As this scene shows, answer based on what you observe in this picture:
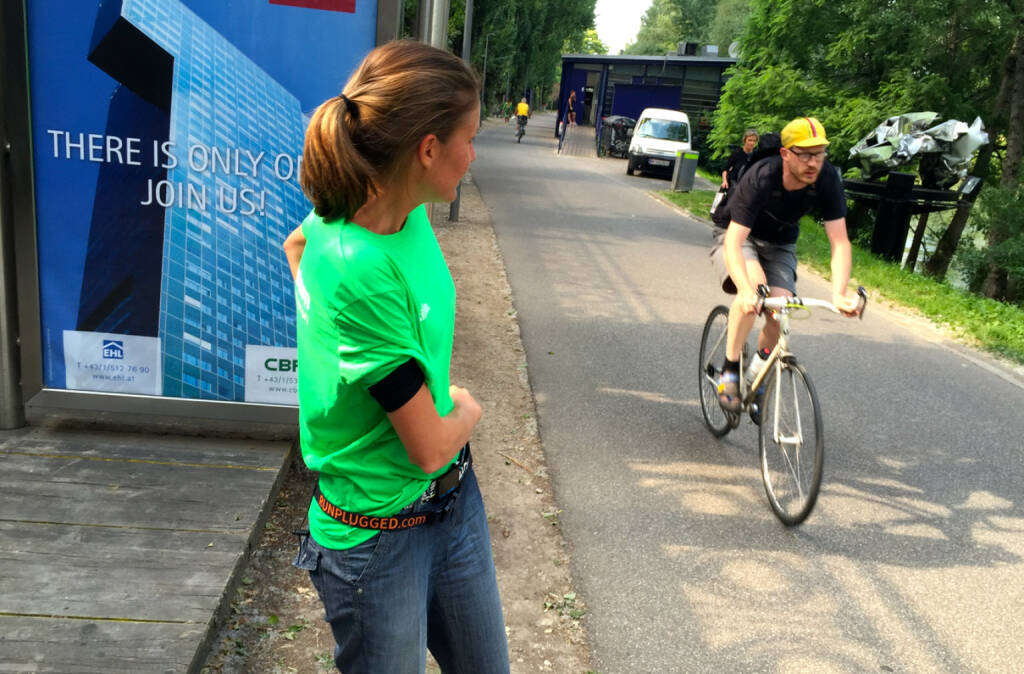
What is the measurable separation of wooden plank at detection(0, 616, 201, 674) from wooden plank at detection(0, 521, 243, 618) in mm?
51

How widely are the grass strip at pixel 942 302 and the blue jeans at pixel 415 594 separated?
742 centimetres

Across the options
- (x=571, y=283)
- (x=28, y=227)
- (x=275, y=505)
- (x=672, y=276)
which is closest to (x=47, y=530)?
(x=275, y=505)

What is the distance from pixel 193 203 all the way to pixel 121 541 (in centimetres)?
152

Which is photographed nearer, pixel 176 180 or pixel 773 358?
pixel 176 180

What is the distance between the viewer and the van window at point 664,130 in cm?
2773

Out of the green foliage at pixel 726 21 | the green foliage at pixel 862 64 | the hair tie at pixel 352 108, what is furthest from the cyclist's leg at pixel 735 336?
the green foliage at pixel 726 21

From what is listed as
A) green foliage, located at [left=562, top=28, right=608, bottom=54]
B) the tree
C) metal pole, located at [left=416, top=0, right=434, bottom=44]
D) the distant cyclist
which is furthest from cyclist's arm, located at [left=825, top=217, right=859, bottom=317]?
green foliage, located at [left=562, top=28, right=608, bottom=54]

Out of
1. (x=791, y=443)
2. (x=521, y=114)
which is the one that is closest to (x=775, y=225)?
(x=791, y=443)

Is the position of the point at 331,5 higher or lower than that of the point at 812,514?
higher

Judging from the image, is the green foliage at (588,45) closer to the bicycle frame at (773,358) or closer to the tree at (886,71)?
the tree at (886,71)

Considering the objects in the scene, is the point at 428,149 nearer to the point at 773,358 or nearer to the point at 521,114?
the point at 773,358

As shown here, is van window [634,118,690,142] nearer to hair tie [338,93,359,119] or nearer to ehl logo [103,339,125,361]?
ehl logo [103,339,125,361]

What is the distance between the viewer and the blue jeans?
162 centimetres

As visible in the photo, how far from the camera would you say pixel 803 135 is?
170 inches
